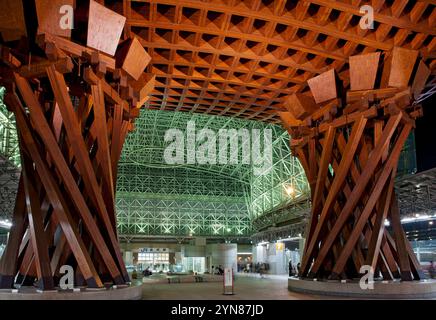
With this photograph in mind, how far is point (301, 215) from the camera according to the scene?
3866cm

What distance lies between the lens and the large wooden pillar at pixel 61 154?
11328 millimetres

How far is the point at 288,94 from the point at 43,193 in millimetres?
11072

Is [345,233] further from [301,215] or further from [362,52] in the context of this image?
[301,215]

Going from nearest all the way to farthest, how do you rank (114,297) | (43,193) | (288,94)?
1. (114,297)
2. (43,193)
3. (288,94)

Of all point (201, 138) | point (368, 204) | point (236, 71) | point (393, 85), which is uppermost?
point (201, 138)

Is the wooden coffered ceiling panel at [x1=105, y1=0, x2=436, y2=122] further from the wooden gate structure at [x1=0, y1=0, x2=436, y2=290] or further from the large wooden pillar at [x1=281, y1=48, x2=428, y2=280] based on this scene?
the large wooden pillar at [x1=281, y1=48, x2=428, y2=280]

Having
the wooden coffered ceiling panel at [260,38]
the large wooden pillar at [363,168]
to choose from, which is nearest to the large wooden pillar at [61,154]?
the wooden coffered ceiling panel at [260,38]

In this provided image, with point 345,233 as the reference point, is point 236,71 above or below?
above

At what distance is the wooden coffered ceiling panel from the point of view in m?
13.1

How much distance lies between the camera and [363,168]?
1526 cm

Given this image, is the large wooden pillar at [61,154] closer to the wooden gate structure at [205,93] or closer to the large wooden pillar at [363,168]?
the wooden gate structure at [205,93]

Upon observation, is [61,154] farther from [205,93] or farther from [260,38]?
[205,93]

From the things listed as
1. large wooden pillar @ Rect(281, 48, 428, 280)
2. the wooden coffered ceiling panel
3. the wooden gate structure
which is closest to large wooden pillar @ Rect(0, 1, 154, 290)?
the wooden gate structure

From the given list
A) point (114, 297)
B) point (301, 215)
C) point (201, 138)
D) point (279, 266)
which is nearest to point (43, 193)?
point (114, 297)
